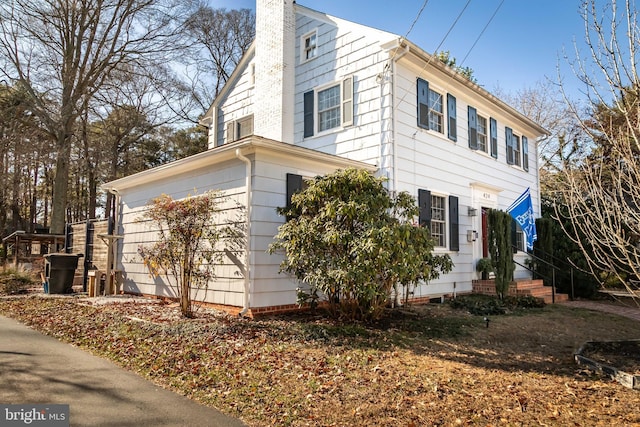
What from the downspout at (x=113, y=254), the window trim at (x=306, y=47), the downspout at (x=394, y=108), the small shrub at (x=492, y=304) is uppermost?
the window trim at (x=306, y=47)

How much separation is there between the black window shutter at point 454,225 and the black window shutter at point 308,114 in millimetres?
4241

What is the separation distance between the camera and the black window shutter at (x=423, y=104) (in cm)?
1034

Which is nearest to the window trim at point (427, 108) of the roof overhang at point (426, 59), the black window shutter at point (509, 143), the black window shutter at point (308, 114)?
the roof overhang at point (426, 59)

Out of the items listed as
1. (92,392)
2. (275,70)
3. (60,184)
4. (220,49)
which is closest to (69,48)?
(60,184)

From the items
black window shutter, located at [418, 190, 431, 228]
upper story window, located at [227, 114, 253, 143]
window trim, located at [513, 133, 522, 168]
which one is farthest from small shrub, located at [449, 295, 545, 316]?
upper story window, located at [227, 114, 253, 143]

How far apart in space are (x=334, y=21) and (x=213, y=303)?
7.79 meters

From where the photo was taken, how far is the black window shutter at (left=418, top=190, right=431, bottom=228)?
32.8 feet

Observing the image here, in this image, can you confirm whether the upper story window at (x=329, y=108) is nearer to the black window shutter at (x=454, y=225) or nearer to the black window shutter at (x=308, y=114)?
the black window shutter at (x=308, y=114)

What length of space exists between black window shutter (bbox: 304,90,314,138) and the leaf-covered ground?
555 cm

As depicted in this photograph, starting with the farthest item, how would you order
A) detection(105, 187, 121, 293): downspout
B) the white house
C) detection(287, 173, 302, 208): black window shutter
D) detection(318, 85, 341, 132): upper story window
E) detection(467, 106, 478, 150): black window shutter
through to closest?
detection(467, 106, 478, 150): black window shutter < detection(318, 85, 341, 132): upper story window < detection(105, 187, 121, 293): downspout < detection(287, 173, 302, 208): black window shutter < the white house

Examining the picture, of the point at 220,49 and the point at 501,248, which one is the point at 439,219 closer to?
the point at 501,248

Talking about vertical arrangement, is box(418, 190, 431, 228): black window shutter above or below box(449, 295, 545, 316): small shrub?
above

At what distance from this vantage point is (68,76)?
18203 mm

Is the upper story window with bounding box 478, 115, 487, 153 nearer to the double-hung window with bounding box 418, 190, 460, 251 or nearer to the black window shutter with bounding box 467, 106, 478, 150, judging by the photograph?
the black window shutter with bounding box 467, 106, 478, 150
